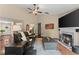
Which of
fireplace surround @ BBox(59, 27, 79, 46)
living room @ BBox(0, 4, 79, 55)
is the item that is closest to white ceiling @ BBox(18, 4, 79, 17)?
living room @ BBox(0, 4, 79, 55)

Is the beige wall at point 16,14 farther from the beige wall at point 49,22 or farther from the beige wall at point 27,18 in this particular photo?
the beige wall at point 49,22

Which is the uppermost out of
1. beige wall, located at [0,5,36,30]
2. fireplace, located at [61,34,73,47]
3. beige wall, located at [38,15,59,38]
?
beige wall, located at [0,5,36,30]

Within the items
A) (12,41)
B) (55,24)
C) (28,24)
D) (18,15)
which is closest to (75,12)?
(55,24)

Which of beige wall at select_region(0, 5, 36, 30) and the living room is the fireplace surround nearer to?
the living room

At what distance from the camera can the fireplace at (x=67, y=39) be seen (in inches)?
74.5

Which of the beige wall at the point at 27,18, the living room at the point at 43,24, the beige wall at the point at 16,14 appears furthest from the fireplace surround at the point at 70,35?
the beige wall at the point at 16,14

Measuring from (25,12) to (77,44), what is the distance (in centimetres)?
97

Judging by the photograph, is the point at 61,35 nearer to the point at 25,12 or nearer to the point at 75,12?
the point at 75,12

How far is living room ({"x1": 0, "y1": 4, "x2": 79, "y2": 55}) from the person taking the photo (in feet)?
6.15

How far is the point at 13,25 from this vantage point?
191 cm

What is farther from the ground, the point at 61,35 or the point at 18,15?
the point at 18,15

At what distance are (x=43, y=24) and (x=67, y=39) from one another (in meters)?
0.47

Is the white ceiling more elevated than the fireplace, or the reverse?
the white ceiling

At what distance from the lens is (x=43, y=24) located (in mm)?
1932
